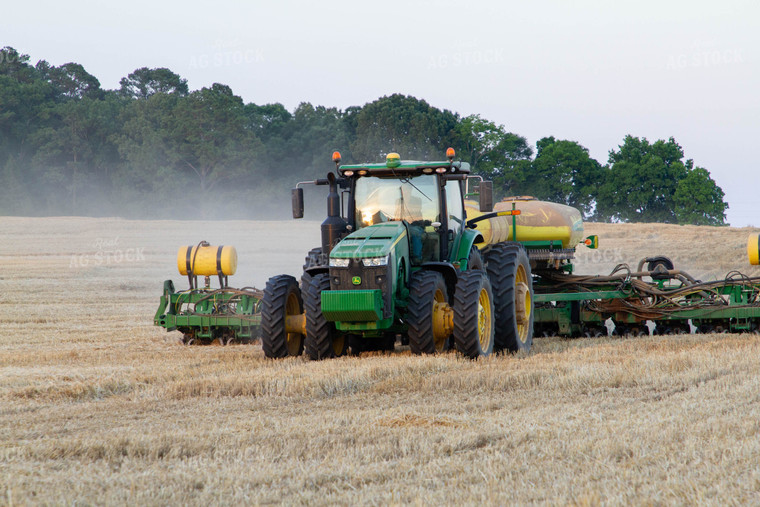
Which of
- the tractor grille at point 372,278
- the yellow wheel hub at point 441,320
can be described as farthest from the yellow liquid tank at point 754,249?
the tractor grille at point 372,278

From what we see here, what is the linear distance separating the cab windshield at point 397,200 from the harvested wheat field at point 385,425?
183 centimetres

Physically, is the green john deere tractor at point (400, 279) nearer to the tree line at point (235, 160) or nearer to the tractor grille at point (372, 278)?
the tractor grille at point (372, 278)

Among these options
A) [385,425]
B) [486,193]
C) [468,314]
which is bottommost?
[385,425]

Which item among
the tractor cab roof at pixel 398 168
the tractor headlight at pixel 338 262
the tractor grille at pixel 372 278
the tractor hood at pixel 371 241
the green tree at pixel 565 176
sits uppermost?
the green tree at pixel 565 176

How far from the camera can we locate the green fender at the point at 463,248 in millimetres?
10703

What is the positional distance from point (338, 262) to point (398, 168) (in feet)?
5.78

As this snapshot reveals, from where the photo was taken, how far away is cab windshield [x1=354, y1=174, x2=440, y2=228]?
1059cm

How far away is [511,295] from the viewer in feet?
35.8

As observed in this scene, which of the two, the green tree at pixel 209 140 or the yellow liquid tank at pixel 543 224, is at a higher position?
the green tree at pixel 209 140

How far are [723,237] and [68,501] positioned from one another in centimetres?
3483

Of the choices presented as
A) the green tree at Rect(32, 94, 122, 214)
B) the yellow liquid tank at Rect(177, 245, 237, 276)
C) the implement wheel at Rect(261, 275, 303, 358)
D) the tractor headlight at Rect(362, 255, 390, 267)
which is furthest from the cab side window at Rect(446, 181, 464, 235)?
the green tree at Rect(32, 94, 122, 214)

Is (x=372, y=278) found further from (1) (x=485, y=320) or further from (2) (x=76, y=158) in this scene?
(2) (x=76, y=158)

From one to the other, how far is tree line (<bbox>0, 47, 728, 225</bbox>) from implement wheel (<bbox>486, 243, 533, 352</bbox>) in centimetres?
4995

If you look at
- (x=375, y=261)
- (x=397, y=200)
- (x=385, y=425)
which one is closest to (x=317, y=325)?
(x=375, y=261)
